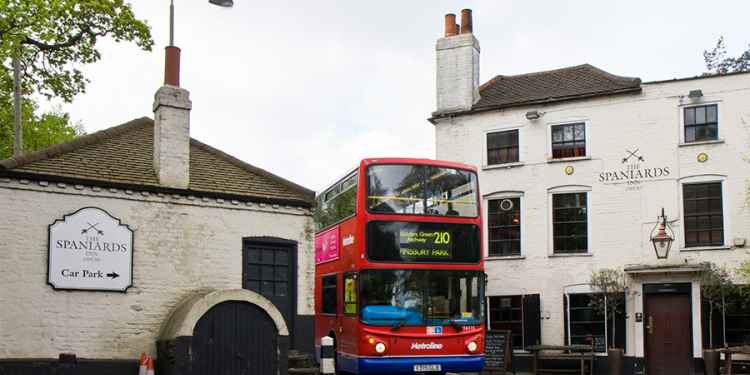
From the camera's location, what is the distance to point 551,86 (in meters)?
26.5

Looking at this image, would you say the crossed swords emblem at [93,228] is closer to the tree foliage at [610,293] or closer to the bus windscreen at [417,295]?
the bus windscreen at [417,295]

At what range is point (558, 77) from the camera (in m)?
26.9

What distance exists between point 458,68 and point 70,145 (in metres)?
14.4

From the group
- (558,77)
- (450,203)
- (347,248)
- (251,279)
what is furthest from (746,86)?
(251,279)

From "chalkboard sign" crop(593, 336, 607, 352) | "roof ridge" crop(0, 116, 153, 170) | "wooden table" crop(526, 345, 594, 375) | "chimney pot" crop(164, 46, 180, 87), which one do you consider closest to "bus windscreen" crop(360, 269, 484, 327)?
"chimney pot" crop(164, 46, 180, 87)

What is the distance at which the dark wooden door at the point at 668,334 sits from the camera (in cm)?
2281

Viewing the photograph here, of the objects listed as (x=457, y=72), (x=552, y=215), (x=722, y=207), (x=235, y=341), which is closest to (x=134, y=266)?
(x=235, y=341)

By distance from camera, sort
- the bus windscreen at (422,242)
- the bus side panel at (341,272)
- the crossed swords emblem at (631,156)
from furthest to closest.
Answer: the crossed swords emblem at (631,156)
the bus side panel at (341,272)
the bus windscreen at (422,242)

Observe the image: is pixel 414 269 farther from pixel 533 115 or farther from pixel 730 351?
pixel 533 115

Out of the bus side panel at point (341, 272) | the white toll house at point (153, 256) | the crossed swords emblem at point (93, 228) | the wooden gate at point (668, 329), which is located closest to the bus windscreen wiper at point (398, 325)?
the bus side panel at point (341, 272)

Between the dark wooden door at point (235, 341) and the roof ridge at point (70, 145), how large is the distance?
3726mm

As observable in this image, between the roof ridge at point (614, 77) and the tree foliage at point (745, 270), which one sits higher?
the roof ridge at point (614, 77)

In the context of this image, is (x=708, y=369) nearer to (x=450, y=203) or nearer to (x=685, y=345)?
(x=685, y=345)

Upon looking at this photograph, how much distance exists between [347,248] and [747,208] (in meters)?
11.1
